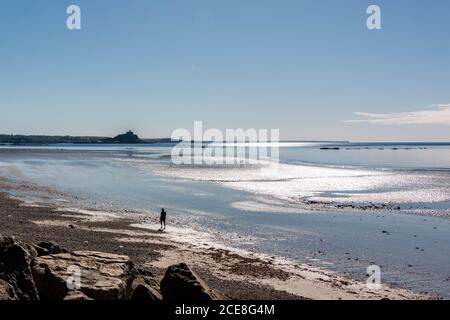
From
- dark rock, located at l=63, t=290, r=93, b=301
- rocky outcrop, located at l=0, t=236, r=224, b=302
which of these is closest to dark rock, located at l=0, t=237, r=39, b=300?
rocky outcrop, located at l=0, t=236, r=224, b=302

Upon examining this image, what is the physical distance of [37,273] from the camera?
9492 millimetres

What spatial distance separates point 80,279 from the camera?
9.02 metres

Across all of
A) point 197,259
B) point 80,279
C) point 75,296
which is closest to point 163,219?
point 197,259

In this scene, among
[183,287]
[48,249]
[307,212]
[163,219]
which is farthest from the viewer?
[307,212]

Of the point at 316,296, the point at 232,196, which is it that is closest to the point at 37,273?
the point at 316,296

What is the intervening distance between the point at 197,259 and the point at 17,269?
36.1 feet

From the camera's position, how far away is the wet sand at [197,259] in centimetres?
1554

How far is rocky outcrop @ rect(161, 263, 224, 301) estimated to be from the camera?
30.3 feet

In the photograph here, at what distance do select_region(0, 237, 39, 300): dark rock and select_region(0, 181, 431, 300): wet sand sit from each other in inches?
275

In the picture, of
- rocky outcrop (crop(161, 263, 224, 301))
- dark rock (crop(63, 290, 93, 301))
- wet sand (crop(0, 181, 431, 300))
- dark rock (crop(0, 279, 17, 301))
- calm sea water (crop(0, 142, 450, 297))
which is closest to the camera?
dark rock (crop(0, 279, 17, 301))

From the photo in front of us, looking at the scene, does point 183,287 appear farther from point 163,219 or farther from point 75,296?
point 163,219

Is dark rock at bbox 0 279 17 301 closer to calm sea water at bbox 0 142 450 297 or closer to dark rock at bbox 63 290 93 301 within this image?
dark rock at bbox 63 290 93 301
